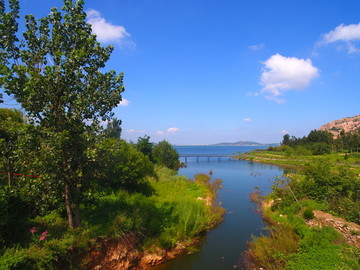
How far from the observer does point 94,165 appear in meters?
9.34

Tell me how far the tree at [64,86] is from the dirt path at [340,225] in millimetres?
13761

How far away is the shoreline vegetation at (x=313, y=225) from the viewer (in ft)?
33.2

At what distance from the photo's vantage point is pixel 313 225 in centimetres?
1416

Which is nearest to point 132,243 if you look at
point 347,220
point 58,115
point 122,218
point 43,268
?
point 122,218

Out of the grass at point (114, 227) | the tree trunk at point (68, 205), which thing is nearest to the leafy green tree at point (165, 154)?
the grass at point (114, 227)

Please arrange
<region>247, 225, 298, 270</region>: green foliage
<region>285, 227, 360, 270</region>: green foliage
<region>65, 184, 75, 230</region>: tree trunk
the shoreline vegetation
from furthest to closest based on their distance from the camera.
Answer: <region>247, 225, 298, 270</region>: green foliage → the shoreline vegetation → <region>285, 227, 360, 270</region>: green foliage → <region>65, 184, 75, 230</region>: tree trunk

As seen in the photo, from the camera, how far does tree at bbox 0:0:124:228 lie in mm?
7574

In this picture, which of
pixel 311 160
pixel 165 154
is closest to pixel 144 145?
pixel 165 154

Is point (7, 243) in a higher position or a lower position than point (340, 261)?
higher

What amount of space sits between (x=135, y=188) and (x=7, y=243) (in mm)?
11277

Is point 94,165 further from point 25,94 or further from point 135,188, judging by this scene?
point 135,188

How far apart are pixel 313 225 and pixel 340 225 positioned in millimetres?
1593

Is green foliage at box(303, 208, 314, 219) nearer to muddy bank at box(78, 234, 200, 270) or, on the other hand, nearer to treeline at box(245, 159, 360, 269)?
treeline at box(245, 159, 360, 269)

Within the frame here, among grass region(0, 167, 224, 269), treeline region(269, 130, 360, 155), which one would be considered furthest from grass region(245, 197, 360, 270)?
treeline region(269, 130, 360, 155)
